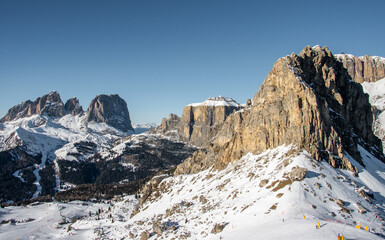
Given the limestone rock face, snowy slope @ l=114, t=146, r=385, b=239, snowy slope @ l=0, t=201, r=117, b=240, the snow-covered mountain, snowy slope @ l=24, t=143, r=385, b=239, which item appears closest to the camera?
snowy slope @ l=24, t=143, r=385, b=239

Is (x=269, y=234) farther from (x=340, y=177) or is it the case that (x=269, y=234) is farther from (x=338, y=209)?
(x=340, y=177)

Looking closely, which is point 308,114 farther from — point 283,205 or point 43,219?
point 43,219

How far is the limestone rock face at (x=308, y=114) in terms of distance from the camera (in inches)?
2712

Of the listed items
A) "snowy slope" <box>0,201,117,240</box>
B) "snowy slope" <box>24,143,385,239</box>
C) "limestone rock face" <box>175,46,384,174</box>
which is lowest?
"snowy slope" <box>0,201,117,240</box>

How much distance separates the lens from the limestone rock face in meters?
68.9

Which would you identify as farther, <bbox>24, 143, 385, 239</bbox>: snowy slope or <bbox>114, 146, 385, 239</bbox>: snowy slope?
<bbox>114, 146, 385, 239</bbox>: snowy slope

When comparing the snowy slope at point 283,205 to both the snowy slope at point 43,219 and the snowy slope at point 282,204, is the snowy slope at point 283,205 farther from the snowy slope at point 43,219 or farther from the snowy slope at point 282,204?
the snowy slope at point 43,219

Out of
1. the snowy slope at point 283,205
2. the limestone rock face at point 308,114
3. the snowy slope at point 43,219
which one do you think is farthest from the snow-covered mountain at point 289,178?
the snowy slope at point 43,219

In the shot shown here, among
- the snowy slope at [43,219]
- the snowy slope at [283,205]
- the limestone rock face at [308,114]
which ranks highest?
the limestone rock face at [308,114]

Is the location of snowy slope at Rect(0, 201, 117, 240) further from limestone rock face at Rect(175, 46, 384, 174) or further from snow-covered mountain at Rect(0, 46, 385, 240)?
limestone rock face at Rect(175, 46, 384, 174)

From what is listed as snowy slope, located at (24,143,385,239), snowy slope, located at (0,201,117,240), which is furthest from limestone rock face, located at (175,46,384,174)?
snowy slope, located at (0,201,117,240)

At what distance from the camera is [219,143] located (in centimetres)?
13200

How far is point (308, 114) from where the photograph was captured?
235ft

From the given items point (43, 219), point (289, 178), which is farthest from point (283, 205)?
point (43, 219)
